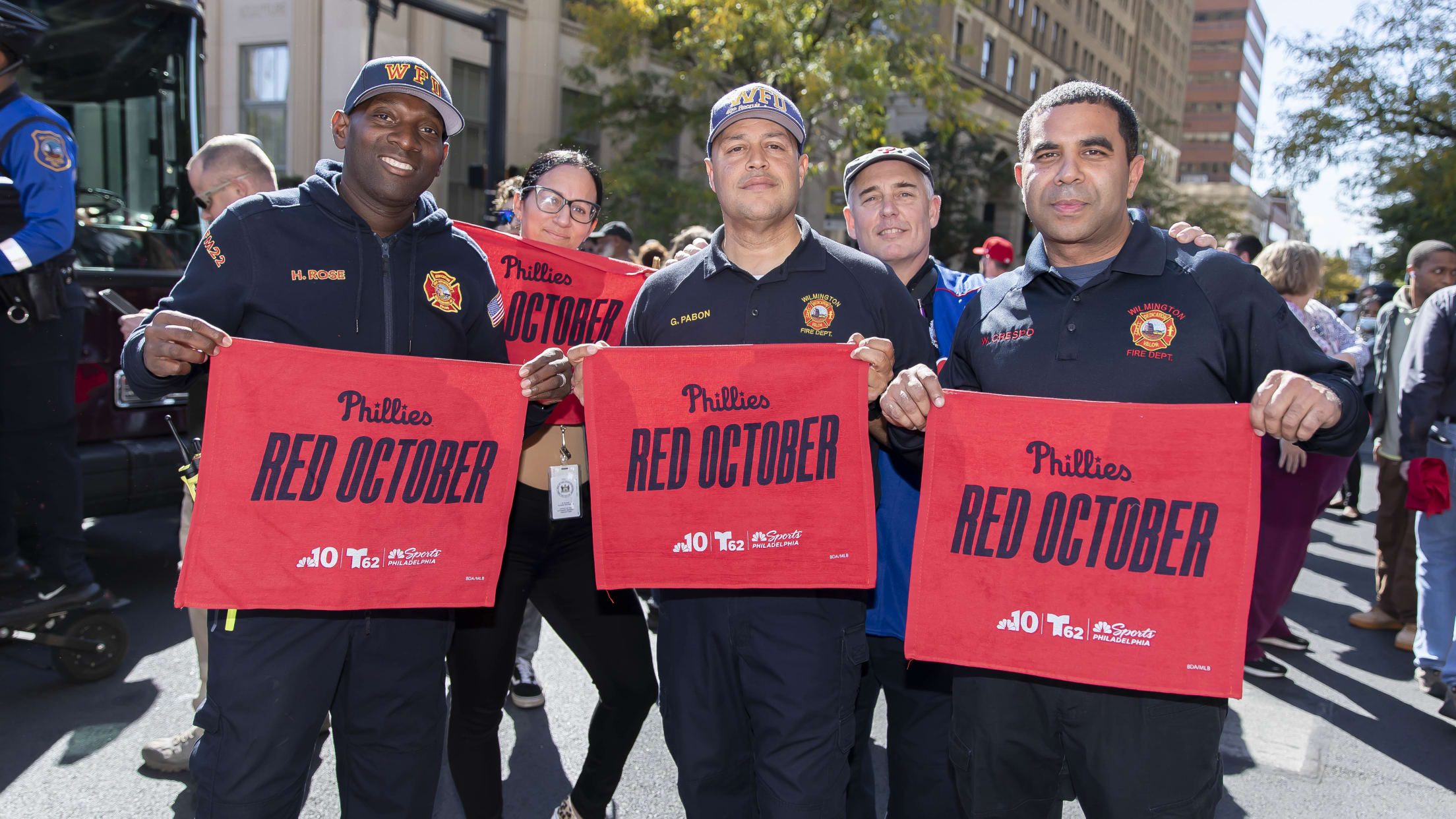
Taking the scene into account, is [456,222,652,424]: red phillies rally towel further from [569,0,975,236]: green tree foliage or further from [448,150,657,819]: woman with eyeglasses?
[569,0,975,236]: green tree foliage

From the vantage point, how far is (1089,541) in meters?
2.32

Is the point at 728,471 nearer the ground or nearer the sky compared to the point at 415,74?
nearer the ground

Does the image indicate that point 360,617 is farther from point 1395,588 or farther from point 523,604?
point 1395,588

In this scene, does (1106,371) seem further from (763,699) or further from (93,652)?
(93,652)

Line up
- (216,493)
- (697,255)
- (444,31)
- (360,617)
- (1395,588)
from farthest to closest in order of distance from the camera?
(444,31) < (1395,588) < (697,255) < (360,617) < (216,493)

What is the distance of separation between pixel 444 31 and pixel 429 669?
1805 centimetres

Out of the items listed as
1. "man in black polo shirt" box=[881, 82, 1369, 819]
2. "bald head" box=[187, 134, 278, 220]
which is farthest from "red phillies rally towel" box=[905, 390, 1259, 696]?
"bald head" box=[187, 134, 278, 220]

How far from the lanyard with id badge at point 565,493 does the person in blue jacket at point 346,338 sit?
0.29m

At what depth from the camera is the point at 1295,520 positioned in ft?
16.3

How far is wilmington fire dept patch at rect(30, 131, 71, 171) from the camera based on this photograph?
160 inches

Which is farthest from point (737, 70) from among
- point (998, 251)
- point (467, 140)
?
point (998, 251)

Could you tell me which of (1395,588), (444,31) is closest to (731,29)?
(444,31)

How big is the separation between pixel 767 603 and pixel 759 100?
140cm

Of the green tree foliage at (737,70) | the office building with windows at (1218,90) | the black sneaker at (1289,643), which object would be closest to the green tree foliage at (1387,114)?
the green tree foliage at (737,70)
